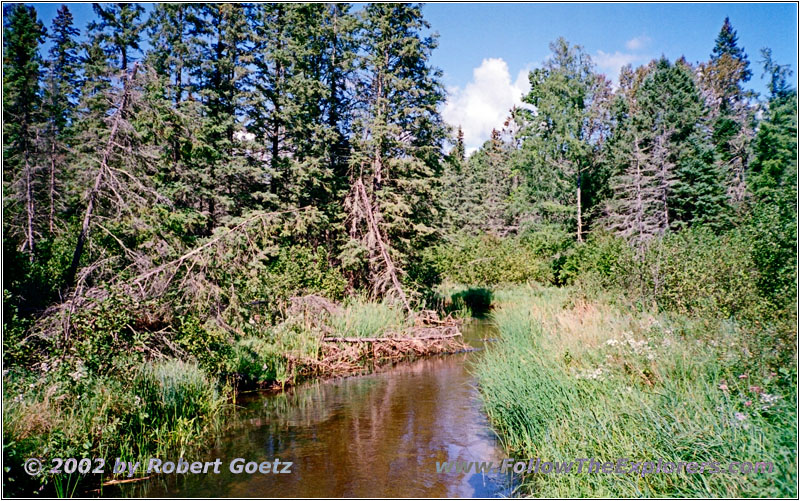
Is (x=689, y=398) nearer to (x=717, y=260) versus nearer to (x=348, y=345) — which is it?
(x=717, y=260)

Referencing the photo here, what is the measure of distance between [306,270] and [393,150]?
5986 mm

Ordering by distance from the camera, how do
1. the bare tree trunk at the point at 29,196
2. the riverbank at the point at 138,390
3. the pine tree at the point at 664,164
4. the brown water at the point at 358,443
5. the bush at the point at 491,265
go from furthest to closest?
the pine tree at the point at 664,164, the bush at the point at 491,265, the bare tree trunk at the point at 29,196, the brown water at the point at 358,443, the riverbank at the point at 138,390

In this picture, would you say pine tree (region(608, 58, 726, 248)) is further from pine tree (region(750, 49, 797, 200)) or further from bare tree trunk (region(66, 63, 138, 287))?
bare tree trunk (region(66, 63, 138, 287))

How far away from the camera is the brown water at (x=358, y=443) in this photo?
6078mm

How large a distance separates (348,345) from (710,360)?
8523 mm

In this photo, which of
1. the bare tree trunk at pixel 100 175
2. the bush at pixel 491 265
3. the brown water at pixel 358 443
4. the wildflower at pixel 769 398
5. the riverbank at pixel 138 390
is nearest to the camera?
the wildflower at pixel 769 398

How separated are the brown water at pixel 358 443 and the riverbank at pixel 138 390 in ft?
1.75

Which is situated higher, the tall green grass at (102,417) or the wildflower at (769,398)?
the wildflower at (769,398)

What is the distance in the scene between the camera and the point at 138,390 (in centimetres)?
700

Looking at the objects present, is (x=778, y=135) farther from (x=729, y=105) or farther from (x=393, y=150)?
(x=729, y=105)

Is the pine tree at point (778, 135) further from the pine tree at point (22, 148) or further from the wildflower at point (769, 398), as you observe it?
the pine tree at point (22, 148)

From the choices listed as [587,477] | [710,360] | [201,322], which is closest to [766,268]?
A: [710,360]

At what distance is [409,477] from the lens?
6.35 metres

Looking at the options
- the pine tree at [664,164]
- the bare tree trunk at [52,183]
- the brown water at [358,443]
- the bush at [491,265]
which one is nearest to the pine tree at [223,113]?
the bare tree trunk at [52,183]
